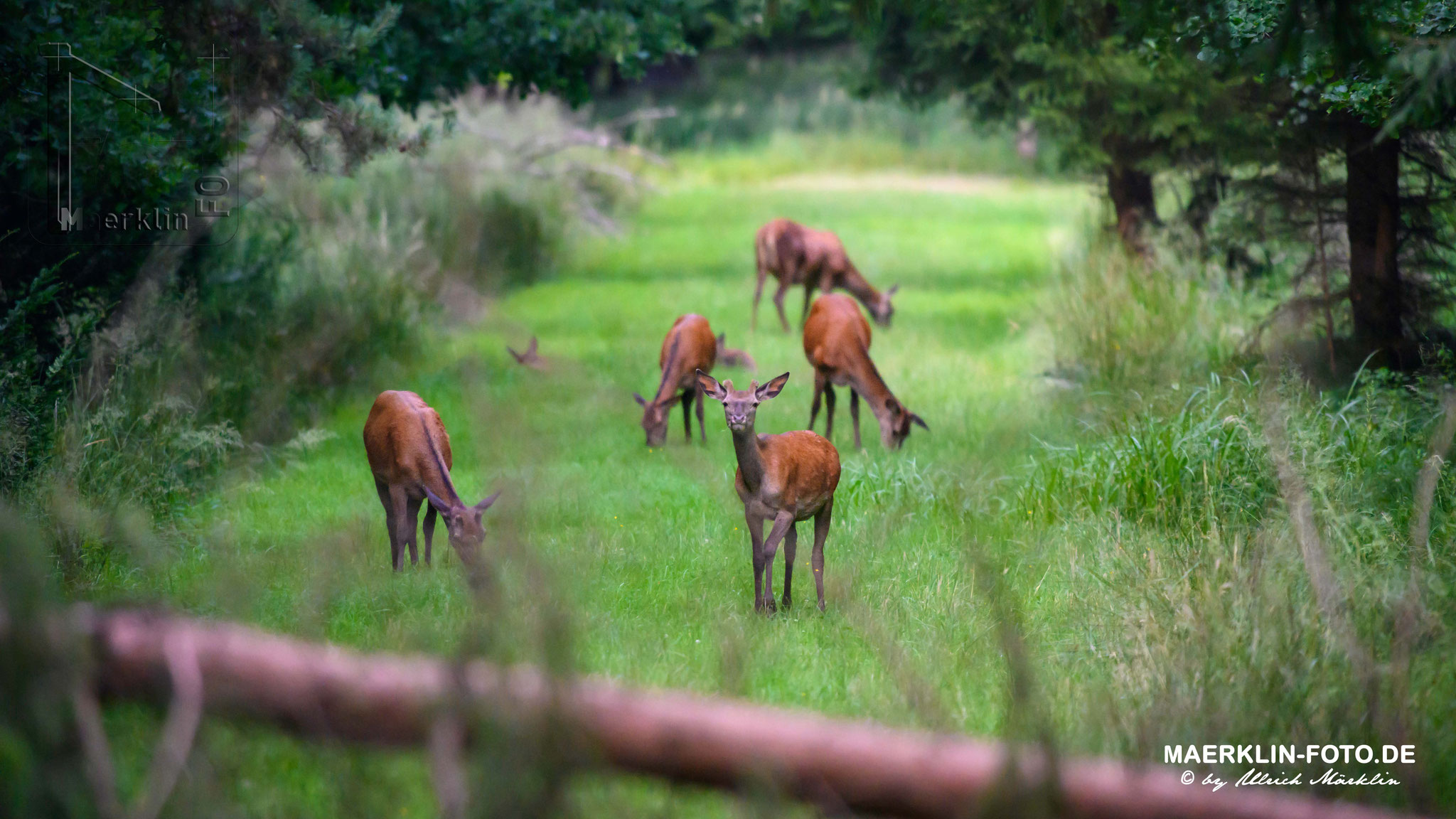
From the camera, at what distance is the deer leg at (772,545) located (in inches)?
261

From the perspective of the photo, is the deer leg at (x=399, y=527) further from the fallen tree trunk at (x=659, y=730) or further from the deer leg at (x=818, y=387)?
the deer leg at (x=818, y=387)

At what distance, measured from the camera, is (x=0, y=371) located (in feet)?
23.6

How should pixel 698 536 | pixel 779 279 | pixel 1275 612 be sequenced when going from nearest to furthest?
pixel 1275 612 < pixel 698 536 < pixel 779 279

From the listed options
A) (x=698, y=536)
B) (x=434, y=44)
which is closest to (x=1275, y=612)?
(x=698, y=536)

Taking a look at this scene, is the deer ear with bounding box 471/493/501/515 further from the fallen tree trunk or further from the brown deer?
the brown deer

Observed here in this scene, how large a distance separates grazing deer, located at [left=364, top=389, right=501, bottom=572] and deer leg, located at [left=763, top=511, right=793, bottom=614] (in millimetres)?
1468

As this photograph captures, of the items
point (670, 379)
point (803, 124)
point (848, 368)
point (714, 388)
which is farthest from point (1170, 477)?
point (803, 124)

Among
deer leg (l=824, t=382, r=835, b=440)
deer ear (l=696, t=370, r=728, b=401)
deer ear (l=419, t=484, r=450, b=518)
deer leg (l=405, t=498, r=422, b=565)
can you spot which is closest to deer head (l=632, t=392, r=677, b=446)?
deer leg (l=824, t=382, r=835, b=440)

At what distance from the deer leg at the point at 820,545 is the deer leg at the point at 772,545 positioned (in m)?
0.11

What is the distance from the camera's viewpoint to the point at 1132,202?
15562 mm

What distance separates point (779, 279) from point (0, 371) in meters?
10.9

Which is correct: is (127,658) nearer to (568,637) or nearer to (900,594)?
(568,637)

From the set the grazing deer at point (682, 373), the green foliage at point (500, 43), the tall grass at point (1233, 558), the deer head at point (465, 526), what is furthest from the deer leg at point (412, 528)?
the green foliage at point (500, 43)

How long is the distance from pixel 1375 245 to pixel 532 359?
7551mm
